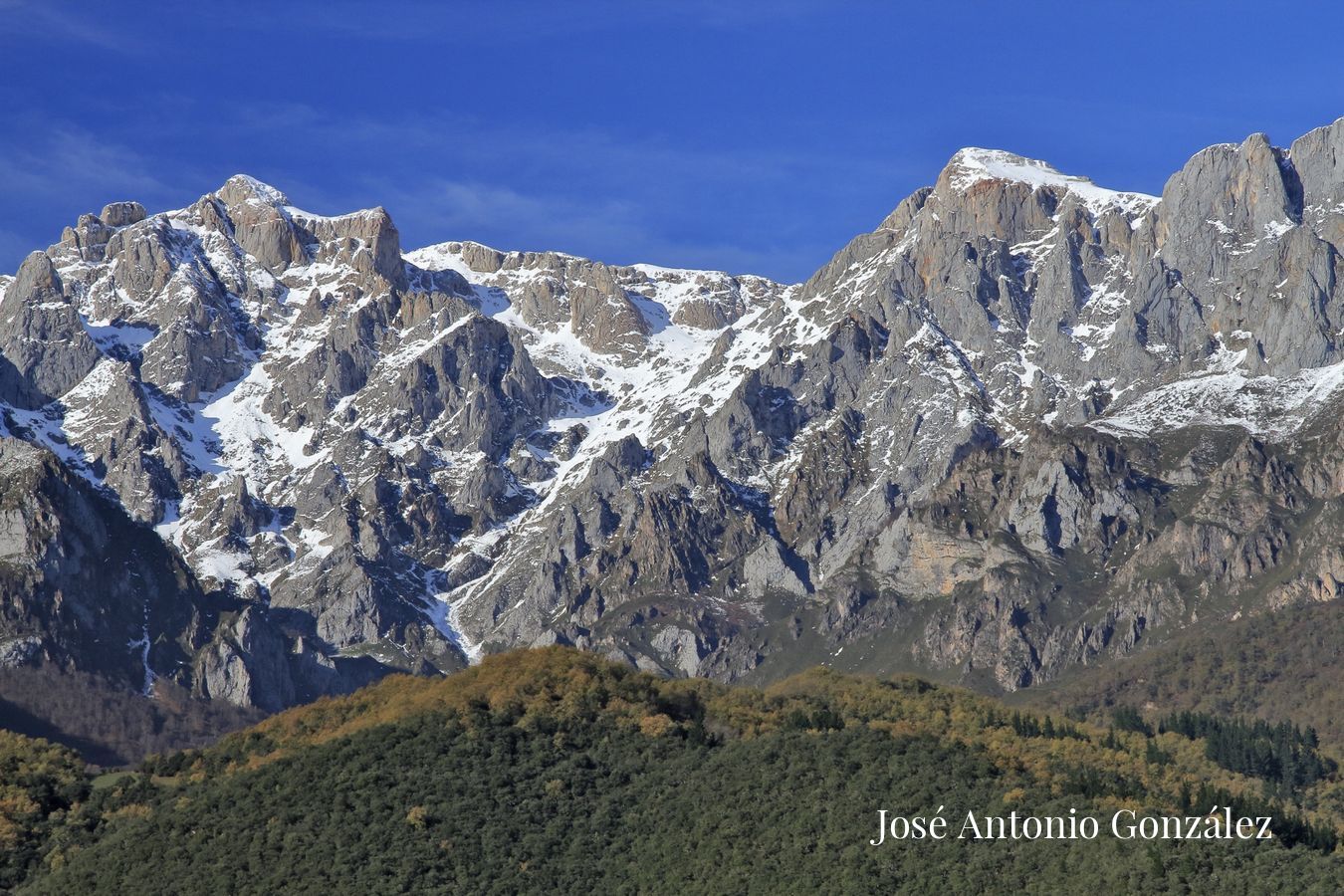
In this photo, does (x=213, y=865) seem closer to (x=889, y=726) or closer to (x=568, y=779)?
(x=568, y=779)

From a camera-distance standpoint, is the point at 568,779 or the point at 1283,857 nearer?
the point at 1283,857

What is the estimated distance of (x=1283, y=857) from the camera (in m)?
147

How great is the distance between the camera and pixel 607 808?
584 ft

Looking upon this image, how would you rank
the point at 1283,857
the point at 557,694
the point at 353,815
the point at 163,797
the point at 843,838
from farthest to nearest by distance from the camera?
1. the point at 557,694
2. the point at 163,797
3. the point at 353,815
4. the point at 843,838
5. the point at 1283,857

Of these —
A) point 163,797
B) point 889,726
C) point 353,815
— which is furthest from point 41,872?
point 889,726

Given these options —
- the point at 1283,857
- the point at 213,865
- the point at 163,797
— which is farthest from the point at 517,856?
the point at 1283,857

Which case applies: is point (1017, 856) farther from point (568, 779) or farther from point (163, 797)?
point (163, 797)

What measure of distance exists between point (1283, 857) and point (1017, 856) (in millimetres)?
17973

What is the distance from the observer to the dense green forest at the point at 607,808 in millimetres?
155125

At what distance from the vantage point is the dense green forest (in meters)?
155

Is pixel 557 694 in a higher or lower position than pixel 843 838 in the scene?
higher

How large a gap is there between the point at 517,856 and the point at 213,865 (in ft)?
76.2

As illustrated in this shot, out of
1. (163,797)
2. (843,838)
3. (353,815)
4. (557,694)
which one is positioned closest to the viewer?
(843,838)

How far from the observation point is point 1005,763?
174 metres
